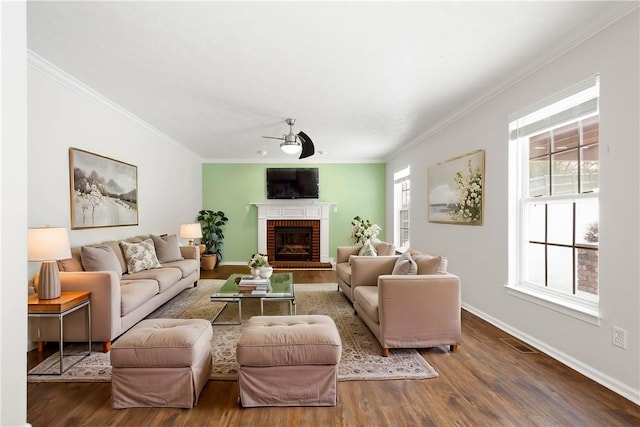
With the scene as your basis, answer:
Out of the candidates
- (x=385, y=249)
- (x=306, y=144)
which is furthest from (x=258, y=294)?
(x=306, y=144)

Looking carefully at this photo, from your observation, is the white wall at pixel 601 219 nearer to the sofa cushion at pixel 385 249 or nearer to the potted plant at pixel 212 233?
the sofa cushion at pixel 385 249

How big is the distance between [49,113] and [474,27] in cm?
393

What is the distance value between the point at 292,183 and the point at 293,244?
59.7 inches

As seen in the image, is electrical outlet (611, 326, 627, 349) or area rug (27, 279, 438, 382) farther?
area rug (27, 279, 438, 382)

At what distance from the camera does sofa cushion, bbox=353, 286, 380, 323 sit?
10.3 ft

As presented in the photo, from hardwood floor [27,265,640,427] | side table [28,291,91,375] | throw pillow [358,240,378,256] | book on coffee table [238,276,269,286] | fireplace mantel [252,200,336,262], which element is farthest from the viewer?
fireplace mantel [252,200,336,262]

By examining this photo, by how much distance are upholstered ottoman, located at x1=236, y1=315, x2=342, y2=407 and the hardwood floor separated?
0.24ft

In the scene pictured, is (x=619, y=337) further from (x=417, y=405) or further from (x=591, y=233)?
(x=417, y=405)

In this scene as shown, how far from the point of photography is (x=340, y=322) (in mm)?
3822

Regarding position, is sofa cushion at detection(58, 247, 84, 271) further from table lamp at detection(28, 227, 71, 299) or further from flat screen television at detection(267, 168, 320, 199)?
flat screen television at detection(267, 168, 320, 199)

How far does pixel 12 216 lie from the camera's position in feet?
5.56

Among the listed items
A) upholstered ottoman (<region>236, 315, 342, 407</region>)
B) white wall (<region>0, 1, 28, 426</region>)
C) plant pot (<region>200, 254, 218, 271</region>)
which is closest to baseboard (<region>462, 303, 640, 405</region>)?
upholstered ottoman (<region>236, 315, 342, 407</region>)

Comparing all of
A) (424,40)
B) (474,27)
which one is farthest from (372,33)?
(474,27)

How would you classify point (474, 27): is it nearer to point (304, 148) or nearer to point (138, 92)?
point (304, 148)
